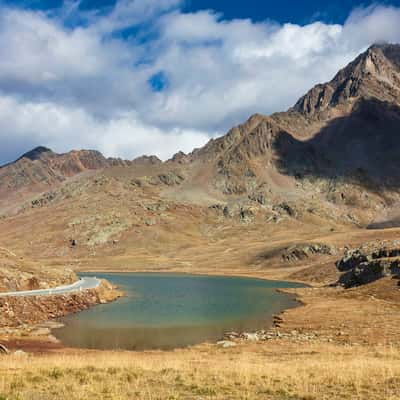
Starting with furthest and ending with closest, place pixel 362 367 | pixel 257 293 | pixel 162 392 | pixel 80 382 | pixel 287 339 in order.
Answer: pixel 257 293, pixel 287 339, pixel 362 367, pixel 80 382, pixel 162 392

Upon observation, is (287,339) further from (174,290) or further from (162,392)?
(174,290)

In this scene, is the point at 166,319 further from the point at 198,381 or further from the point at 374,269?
the point at 374,269

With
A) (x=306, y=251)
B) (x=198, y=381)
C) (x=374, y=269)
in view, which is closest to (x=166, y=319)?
(x=198, y=381)

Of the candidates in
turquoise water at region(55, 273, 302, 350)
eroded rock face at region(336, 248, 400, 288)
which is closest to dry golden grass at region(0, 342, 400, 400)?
turquoise water at region(55, 273, 302, 350)

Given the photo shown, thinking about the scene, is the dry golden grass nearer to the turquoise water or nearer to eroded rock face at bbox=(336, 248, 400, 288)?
the turquoise water

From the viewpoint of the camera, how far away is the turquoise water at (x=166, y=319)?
44.8 meters

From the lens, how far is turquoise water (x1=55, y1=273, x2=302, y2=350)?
1764 inches

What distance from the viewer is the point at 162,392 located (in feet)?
59.4

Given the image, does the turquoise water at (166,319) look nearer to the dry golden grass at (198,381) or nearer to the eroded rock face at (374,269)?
the eroded rock face at (374,269)

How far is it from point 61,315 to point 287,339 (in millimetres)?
29839

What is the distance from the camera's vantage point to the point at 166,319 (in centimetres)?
5691

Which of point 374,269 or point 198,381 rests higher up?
point 198,381

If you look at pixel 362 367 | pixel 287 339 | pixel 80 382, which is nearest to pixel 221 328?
pixel 287 339

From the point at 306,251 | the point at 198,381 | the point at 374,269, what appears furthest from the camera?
the point at 306,251
